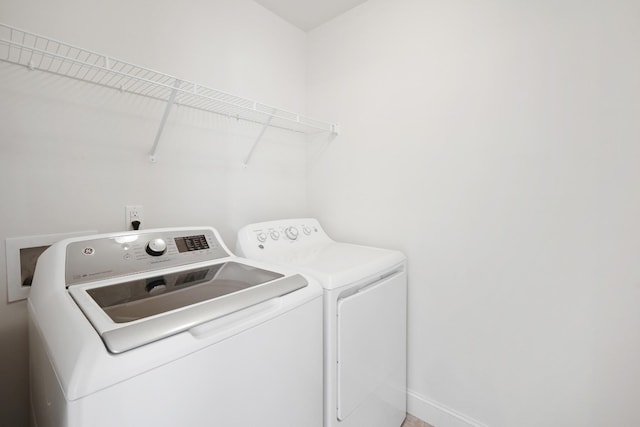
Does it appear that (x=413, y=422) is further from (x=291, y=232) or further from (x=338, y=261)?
(x=291, y=232)

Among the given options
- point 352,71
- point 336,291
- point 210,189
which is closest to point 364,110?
point 352,71

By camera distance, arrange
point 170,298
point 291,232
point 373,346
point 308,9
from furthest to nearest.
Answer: point 308,9, point 291,232, point 373,346, point 170,298

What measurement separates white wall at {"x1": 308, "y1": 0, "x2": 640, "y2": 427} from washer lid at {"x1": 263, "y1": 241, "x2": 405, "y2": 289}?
26cm

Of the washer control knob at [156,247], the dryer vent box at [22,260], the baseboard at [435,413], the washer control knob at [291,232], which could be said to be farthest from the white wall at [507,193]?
the dryer vent box at [22,260]

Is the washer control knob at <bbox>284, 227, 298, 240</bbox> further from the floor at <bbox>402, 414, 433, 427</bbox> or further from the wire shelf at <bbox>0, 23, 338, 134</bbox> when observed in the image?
the floor at <bbox>402, 414, 433, 427</bbox>

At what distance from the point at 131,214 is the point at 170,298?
2.08 feet

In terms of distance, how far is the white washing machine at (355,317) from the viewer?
1143 mm

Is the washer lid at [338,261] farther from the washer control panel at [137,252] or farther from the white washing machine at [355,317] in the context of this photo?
the washer control panel at [137,252]

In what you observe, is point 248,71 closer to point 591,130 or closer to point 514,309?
point 591,130

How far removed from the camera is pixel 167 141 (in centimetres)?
150

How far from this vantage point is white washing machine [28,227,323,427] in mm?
583

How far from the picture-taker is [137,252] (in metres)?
1.16

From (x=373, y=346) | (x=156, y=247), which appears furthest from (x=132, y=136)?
(x=373, y=346)

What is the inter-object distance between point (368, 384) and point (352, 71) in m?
1.89
